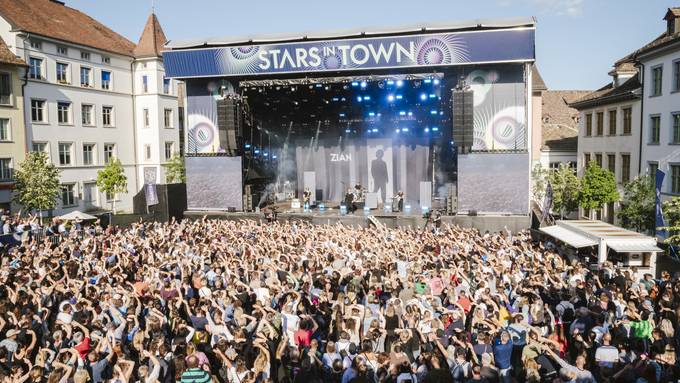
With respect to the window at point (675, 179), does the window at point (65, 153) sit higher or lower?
higher

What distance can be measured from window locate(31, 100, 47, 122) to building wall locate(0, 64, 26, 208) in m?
1.13

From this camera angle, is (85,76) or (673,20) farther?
(85,76)

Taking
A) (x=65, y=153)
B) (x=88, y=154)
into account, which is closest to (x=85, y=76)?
(x=88, y=154)

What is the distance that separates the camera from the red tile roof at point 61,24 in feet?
104

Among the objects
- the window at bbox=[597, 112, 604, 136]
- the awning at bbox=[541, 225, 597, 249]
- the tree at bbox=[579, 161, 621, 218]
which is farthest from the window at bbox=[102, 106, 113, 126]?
the window at bbox=[597, 112, 604, 136]

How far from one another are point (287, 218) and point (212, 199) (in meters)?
3.96

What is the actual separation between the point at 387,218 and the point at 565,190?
10722mm

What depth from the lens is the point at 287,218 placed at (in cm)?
2420

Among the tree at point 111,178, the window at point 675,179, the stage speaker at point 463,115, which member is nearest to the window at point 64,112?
the tree at point 111,178

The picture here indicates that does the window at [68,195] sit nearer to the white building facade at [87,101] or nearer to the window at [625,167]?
the white building facade at [87,101]

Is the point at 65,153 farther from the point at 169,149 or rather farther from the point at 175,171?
the point at 169,149

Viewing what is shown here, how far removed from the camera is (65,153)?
34312 mm

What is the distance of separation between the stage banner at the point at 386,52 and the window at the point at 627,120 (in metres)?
11.1

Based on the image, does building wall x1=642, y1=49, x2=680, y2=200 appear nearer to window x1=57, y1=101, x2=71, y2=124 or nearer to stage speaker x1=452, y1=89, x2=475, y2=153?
stage speaker x1=452, y1=89, x2=475, y2=153
